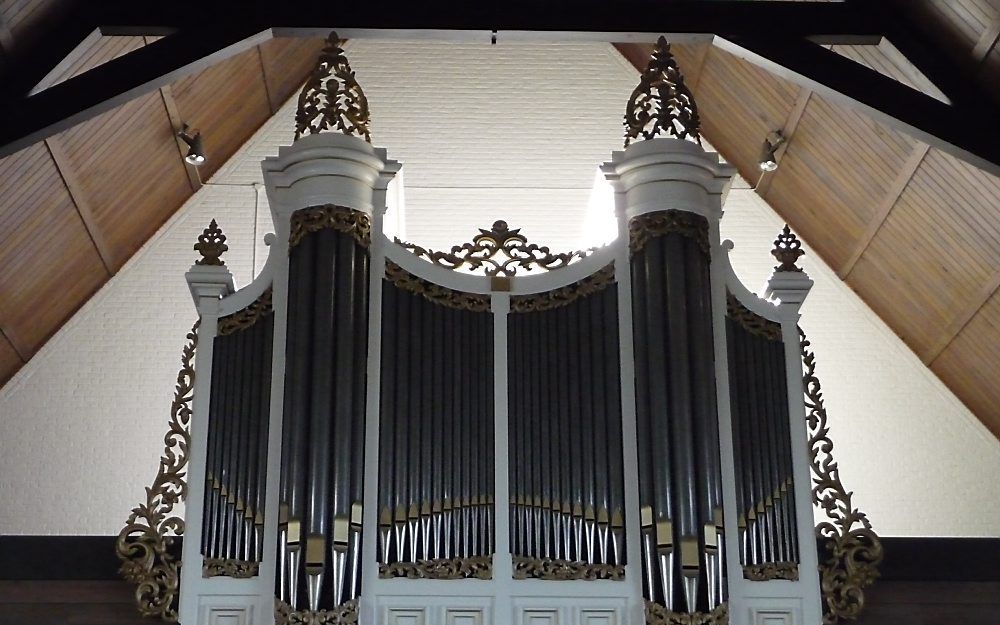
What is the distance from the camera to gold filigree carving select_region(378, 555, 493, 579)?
8.09m

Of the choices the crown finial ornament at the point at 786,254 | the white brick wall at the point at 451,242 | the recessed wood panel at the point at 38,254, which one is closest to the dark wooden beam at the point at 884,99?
the crown finial ornament at the point at 786,254

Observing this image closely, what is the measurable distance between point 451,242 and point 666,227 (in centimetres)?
528

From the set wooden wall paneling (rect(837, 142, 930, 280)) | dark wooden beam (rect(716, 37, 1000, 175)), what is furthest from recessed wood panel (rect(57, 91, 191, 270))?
wooden wall paneling (rect(837, 142, 930, 280))

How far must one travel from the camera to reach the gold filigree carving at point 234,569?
8.09m

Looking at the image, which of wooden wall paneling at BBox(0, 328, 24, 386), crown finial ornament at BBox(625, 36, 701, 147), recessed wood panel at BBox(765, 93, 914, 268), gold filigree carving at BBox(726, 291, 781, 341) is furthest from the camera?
wooden wall paneling at BBox(0, 328, 24, 386)

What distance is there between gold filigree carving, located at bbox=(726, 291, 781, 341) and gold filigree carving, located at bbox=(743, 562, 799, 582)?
1301mm

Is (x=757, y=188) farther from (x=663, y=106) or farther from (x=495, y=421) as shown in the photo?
(x=495, y=421)

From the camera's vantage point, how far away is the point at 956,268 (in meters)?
12.2

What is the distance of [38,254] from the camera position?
12109 millimetres

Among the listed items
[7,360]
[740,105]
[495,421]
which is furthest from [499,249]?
[7,360]

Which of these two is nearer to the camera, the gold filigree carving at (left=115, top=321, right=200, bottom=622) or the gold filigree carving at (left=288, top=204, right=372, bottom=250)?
the gold filigree carving at (left=115, top=321, right=200, bottom=622)

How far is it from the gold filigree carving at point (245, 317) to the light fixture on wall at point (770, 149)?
5.62 m

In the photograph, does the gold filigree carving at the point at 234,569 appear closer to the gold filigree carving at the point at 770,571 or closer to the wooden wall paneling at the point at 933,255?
the gold filigree carving at the point at 770,571

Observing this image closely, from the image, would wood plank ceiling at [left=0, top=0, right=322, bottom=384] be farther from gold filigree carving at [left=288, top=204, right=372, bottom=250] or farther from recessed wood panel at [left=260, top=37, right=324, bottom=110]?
gold filigree carving at [left=288, top=204, right=372, bottom=250]
